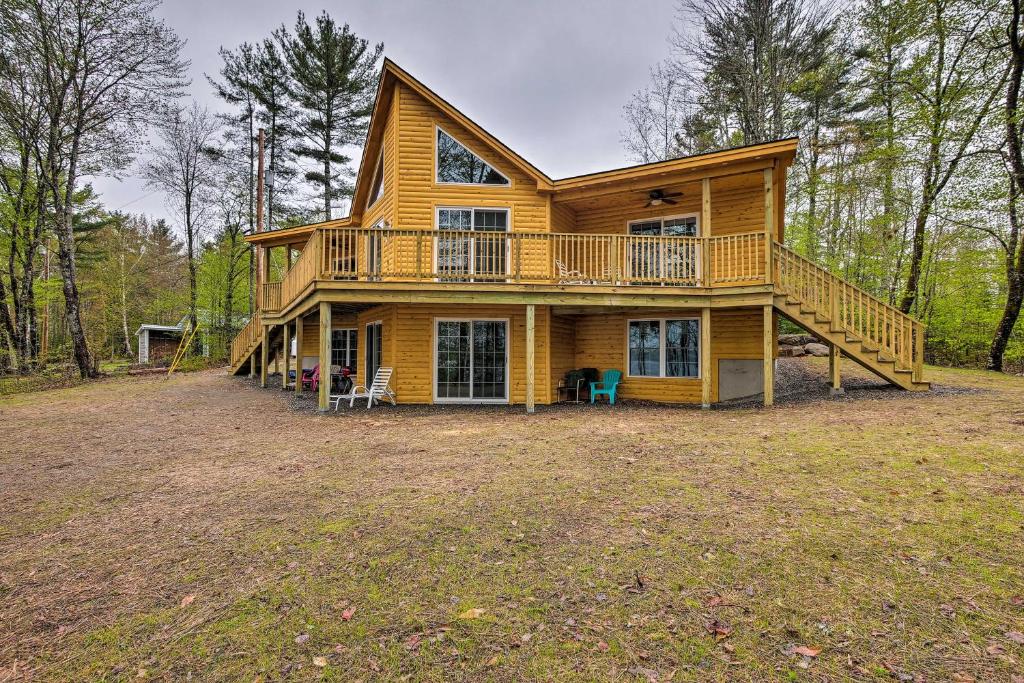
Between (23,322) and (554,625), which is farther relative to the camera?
(23,322)

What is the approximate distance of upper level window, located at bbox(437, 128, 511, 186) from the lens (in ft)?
39.5

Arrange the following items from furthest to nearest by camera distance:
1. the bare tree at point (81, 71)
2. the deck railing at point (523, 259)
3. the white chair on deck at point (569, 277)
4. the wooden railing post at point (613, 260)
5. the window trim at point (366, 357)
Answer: the bare tree at point (81, 71)
the window trim at point (366, 357)
the white chair on deck at point (569, 277)
the wooden railing post at point (613, 260)
the deck railing at point (523, 259)

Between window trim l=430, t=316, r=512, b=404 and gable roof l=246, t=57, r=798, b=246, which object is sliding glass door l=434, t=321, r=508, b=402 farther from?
gable roof l=246, t=57, r=798, b=246

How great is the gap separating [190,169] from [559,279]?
23.8 m

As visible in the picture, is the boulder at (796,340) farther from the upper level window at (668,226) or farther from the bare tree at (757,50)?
the bare tree at (757,50)

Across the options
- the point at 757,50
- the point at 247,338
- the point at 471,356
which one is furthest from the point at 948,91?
the point at 247,338

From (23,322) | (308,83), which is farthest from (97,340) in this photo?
(308,83)

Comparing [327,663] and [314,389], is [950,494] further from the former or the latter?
[314,389]

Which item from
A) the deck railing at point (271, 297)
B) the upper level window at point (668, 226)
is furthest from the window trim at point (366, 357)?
the upper level window at point (668, 226)

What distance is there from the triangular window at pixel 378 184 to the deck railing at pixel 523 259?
2704 millimetres

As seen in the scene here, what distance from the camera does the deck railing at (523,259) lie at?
960cm

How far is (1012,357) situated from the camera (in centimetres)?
1634

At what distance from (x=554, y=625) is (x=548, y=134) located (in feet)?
113

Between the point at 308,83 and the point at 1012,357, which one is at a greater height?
the point at 308,83
